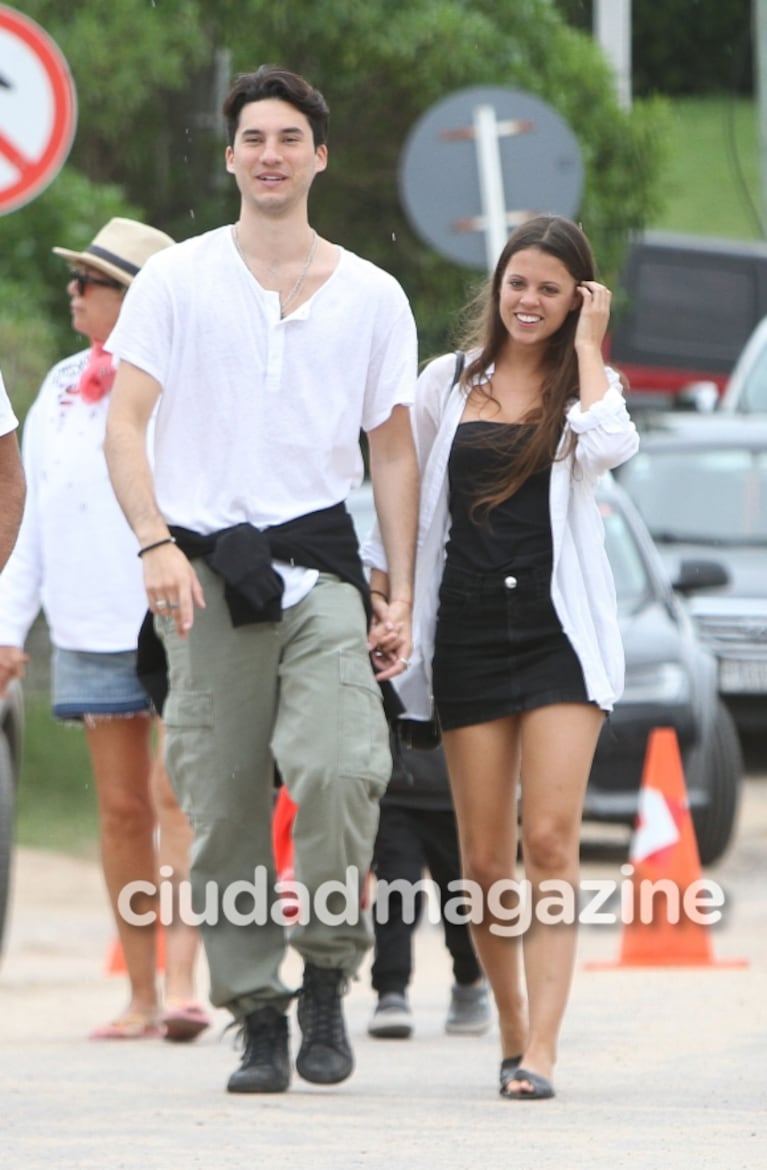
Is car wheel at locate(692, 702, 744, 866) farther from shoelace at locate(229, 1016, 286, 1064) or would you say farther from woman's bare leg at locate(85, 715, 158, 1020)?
shoelace at locate(229, 1016, 286, 1064)

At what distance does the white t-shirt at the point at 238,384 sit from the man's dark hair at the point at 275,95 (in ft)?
0.96

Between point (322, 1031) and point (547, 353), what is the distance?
154 cm

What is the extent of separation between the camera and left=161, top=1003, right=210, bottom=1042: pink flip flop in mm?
7137

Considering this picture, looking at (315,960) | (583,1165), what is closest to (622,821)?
(315,960)

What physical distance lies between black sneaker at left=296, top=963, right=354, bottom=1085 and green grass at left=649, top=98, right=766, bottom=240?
4425 cm

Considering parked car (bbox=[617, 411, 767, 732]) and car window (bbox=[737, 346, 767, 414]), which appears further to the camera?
car window (bbox=[737, 346, 767, 414])

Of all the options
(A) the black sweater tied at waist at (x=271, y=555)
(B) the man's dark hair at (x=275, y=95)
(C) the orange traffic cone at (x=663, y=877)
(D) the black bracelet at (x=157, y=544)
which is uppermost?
(B) the man's dark hair at (x=275, y=95)

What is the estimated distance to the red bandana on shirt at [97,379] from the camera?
721 centimetres

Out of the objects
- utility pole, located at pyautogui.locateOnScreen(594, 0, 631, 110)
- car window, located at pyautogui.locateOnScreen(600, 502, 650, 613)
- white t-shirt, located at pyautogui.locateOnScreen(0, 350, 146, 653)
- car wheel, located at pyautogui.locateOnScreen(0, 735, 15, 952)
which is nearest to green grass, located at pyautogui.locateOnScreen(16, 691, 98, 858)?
car window, located at pyautogui.locateOnScreen(600, 502, 650, 613)

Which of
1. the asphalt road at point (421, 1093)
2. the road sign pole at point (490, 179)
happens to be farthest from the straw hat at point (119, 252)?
the road sign pole at point (490, 179)

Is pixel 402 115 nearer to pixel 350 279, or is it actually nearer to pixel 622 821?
pixel 622 821

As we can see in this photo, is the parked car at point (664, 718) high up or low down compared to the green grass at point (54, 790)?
up

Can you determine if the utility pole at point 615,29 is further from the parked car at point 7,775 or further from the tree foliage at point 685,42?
the parked car at point 7,775

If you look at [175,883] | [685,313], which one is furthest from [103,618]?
[685,313]
